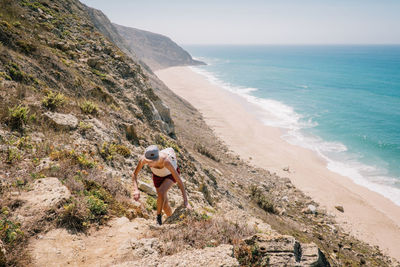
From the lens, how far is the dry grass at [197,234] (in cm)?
402

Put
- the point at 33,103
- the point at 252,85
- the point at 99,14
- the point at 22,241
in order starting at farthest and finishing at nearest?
the point at 252,85 < the point at 99,14 < the point at 33,103 < the point at 22,241

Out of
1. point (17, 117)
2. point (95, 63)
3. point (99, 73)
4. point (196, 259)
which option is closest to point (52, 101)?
point (17, 117)

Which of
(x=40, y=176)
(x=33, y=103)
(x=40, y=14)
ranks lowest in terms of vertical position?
(x=40, y=176)

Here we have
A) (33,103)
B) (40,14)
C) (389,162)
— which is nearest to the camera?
(33,103)

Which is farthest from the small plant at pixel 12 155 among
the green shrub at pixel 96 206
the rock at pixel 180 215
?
the rock at pixel 180 215

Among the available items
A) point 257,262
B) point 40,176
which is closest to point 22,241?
point 40,176

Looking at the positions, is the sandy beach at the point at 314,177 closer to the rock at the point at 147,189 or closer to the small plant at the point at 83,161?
the rock at the point at 147,189

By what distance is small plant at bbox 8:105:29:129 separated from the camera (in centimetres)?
631

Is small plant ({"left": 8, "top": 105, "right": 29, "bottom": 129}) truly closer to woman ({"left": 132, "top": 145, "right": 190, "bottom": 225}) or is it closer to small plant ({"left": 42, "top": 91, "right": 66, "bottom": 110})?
small plant ({"left": 42, "top": 91, "right": 66, "bottom": 110})

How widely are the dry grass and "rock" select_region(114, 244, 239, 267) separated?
21 cm

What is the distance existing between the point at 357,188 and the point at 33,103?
2613 cm

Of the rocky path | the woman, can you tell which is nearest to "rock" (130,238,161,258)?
the rocky path

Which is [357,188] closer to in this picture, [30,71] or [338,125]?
[338,125]

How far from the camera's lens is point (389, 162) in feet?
88.0
